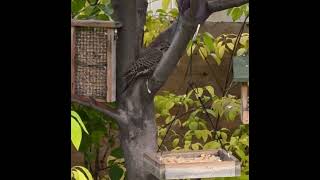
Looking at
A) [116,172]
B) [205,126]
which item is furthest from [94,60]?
[205,126]

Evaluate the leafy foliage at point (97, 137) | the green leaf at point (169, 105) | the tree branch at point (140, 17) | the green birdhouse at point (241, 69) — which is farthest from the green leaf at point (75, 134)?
the green leaf at point (169, 105)

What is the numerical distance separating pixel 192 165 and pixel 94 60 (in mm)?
478

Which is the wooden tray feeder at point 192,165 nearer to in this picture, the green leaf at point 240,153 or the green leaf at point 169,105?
the green leaf at point 240,153

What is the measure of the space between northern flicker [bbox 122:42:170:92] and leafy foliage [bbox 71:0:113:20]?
0.22m

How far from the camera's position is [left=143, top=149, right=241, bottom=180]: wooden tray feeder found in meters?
1.65

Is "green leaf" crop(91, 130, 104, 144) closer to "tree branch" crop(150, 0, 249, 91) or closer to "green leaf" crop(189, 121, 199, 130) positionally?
"green leaf" crop(189, 121, 199, 130)

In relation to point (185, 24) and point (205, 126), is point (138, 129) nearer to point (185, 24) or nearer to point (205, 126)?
point (185, 24)

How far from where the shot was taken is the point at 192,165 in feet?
5.44

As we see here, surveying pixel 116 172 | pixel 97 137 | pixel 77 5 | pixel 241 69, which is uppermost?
pixel 77 5

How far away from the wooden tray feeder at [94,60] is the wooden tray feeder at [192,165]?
0.88 feet

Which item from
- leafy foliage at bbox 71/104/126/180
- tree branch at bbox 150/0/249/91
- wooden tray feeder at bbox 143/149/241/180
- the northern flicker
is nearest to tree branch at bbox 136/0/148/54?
the northern flicker

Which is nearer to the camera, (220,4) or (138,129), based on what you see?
(220,4)
